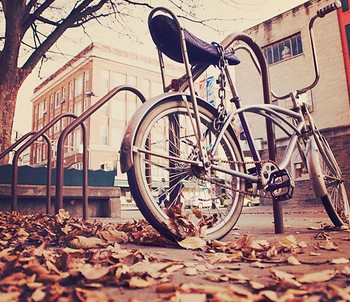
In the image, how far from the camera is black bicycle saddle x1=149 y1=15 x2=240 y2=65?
7.76 ft

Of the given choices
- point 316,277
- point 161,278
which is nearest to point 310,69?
point 316,277

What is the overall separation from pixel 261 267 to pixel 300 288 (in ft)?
1.22

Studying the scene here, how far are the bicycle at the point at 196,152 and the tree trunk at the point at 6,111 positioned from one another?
14.8 ft

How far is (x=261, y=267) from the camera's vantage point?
4.90 feet

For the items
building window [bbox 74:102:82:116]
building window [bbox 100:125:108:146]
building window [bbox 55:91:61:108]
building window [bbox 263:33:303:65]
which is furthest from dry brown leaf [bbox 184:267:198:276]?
building window [bbox 55:91:61:108]

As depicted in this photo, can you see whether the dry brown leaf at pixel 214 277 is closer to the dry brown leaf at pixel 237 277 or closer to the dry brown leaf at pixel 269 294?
Result: the dry brown leaf at pixel 237 277

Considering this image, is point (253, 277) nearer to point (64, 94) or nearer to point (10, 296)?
point (10, 296)

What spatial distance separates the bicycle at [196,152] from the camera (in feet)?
6.92

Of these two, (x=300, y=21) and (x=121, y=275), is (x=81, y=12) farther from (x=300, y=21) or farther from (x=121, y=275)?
(x=300, y=21)

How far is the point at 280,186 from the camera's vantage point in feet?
8.48

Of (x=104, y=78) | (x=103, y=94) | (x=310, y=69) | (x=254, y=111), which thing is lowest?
(x=254, y=111)

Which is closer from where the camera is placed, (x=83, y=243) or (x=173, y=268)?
(x=173, y=268)

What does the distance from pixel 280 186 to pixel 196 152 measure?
2.39 feet

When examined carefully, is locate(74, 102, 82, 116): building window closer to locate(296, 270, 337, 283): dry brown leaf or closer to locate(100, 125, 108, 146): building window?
locate(100, 125, 108, 146): building window
